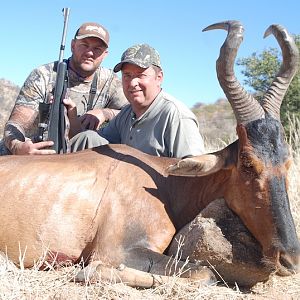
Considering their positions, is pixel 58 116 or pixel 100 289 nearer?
pixel 100 289

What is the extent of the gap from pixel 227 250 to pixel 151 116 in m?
2.18

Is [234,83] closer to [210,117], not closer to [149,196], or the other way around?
[149,196]

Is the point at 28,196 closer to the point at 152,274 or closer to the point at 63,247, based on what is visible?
the point at 63,247

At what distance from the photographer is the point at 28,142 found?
19.6 ft

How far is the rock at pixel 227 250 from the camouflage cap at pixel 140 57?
2.17 meters

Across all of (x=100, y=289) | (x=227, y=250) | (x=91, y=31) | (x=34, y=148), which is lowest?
(x=100, y=289)

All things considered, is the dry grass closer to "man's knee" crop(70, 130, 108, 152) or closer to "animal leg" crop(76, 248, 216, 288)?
"animal leg" crop(76, 248, 216, 288)

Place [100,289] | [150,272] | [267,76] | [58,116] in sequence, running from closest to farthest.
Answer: [100,289]
[150,272]
[58,116]
[267,76]

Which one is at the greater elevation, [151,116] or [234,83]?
[234,83]

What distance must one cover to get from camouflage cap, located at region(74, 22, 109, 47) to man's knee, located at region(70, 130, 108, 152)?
1717 mm

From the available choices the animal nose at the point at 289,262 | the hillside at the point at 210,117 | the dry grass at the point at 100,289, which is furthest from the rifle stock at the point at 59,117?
the hillside at the point at 210,117

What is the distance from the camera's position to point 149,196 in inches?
181

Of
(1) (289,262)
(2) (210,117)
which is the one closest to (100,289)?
(1) (289,262)

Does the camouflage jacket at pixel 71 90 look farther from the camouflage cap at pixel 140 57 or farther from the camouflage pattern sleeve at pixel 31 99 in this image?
the camouflage cap at pixel 140 57
